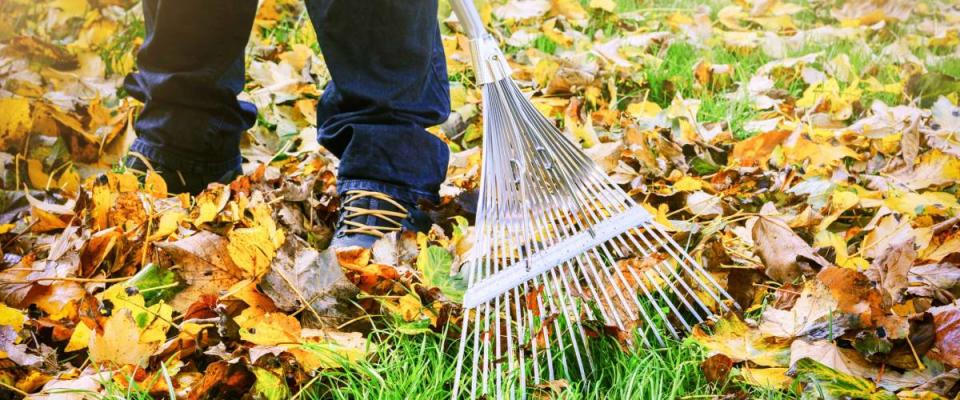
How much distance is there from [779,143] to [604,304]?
923 millimetres

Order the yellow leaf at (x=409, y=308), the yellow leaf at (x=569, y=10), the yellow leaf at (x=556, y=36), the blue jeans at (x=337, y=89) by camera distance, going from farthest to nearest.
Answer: the yellow leaf at (x=569, y=10) < the yellow leaf at (x=556, y=36) < the blue jeans at (x=337, y=89) < the yellow leaf at (x=409, y=308)

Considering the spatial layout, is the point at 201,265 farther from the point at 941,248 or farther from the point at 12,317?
the point at 941,248

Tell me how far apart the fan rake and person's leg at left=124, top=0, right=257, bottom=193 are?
1.75 ft

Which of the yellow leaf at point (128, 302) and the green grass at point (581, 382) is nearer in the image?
the green grass at point (581, 382)

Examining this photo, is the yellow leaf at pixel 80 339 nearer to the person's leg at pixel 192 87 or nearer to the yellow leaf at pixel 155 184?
the yellow leaf at pixel 155 184

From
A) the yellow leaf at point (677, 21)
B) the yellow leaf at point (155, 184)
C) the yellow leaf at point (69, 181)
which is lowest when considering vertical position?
the yellow leaf at point (677, 21)

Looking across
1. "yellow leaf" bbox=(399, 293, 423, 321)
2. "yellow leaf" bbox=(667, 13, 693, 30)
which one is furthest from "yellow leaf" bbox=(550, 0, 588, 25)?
"yellow leaf" bbox=(399, 293, 423, 321)

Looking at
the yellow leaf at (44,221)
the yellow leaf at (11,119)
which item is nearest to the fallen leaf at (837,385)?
the yellow leaf at (44,221)

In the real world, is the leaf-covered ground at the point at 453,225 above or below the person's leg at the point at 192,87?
below

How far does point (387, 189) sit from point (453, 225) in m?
0.14

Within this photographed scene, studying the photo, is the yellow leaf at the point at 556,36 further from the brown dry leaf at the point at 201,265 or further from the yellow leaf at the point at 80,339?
the yellow leaf at the point at 80,339

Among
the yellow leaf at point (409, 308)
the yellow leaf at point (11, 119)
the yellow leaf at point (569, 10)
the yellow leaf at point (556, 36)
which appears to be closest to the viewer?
the yellow leaf at point (409, 308)

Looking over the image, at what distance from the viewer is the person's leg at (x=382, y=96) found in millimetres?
1437

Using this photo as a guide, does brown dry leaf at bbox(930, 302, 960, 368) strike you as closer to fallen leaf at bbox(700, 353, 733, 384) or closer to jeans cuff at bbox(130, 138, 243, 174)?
fallen leaf at bbox(700, 353, 733, 384)
